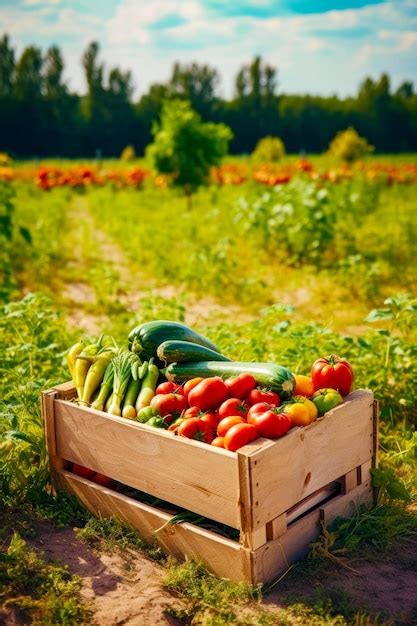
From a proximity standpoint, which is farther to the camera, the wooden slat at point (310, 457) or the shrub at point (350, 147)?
the shrub at point (350, 147)

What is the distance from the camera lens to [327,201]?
9.81 meters

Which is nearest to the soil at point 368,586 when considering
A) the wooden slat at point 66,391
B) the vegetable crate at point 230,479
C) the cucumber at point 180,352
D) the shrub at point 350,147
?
the vegetable crate at point 230,479

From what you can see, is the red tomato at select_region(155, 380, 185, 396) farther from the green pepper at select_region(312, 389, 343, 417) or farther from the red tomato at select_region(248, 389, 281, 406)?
the green pepper at select_region(312, 389, 343, 417)

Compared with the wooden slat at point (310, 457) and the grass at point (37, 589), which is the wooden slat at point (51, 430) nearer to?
the grass at point (37, 589)

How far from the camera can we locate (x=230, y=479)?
301 centimetres

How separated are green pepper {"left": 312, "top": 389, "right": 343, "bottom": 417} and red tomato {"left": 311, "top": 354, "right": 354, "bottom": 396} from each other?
14 cm

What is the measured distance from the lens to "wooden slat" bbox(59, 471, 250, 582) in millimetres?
3070

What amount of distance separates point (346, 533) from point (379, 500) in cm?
41

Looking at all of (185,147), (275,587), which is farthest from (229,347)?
(185,147)

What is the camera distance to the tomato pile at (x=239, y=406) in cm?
308

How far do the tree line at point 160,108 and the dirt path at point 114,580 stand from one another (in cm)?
4918

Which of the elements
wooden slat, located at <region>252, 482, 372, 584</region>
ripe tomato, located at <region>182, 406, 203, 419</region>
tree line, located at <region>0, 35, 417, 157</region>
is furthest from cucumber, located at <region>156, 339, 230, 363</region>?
tree line, located at <region>0, 35, 417, 157</region>

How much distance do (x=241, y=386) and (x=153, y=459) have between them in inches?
22.9

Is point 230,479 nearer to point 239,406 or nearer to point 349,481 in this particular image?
point 239,406
